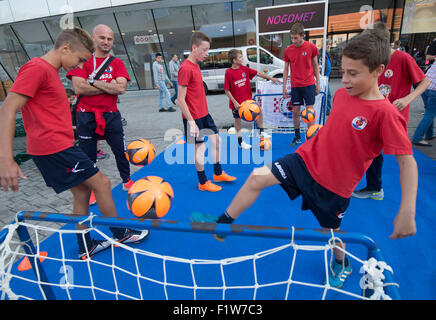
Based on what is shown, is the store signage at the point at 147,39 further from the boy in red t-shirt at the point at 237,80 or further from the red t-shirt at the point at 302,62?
the red t-shirt at the point at 302,62

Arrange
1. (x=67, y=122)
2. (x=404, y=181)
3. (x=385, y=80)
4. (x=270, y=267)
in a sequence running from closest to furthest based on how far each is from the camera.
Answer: (x=404, y=181) < (x=67, y=122) < (x=270, y=267) < (x=385, y=80)

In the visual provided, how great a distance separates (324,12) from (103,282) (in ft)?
26.4

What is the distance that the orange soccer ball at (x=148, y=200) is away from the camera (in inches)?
102

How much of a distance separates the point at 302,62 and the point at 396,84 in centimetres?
232

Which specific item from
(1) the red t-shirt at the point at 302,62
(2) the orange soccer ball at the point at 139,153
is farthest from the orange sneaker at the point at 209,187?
(1) the red t-shirt at the point at 302,62

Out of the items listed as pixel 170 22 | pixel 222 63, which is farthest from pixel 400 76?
pixel 170 22

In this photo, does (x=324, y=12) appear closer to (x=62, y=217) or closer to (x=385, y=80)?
(x=385, y=80)

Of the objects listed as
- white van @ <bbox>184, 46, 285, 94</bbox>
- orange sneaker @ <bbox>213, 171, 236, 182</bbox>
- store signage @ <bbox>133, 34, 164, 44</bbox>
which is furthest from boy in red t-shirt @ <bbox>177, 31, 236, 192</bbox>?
store signage @ <bbox>133, 34, 164, 44</bbox>

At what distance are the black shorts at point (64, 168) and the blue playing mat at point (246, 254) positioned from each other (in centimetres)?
81

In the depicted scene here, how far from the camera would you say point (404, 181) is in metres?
1.55

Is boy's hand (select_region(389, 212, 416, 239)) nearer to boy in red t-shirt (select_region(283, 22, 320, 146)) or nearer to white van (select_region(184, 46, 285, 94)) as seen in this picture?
boy in red t-shirt (select_region(283, 22, 320, 146))

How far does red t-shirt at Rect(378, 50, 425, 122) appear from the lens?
3246mm

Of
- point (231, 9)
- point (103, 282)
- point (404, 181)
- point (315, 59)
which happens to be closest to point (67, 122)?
point (103, 282)

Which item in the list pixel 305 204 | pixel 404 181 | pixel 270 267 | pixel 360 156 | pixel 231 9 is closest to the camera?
pixel 404 181
